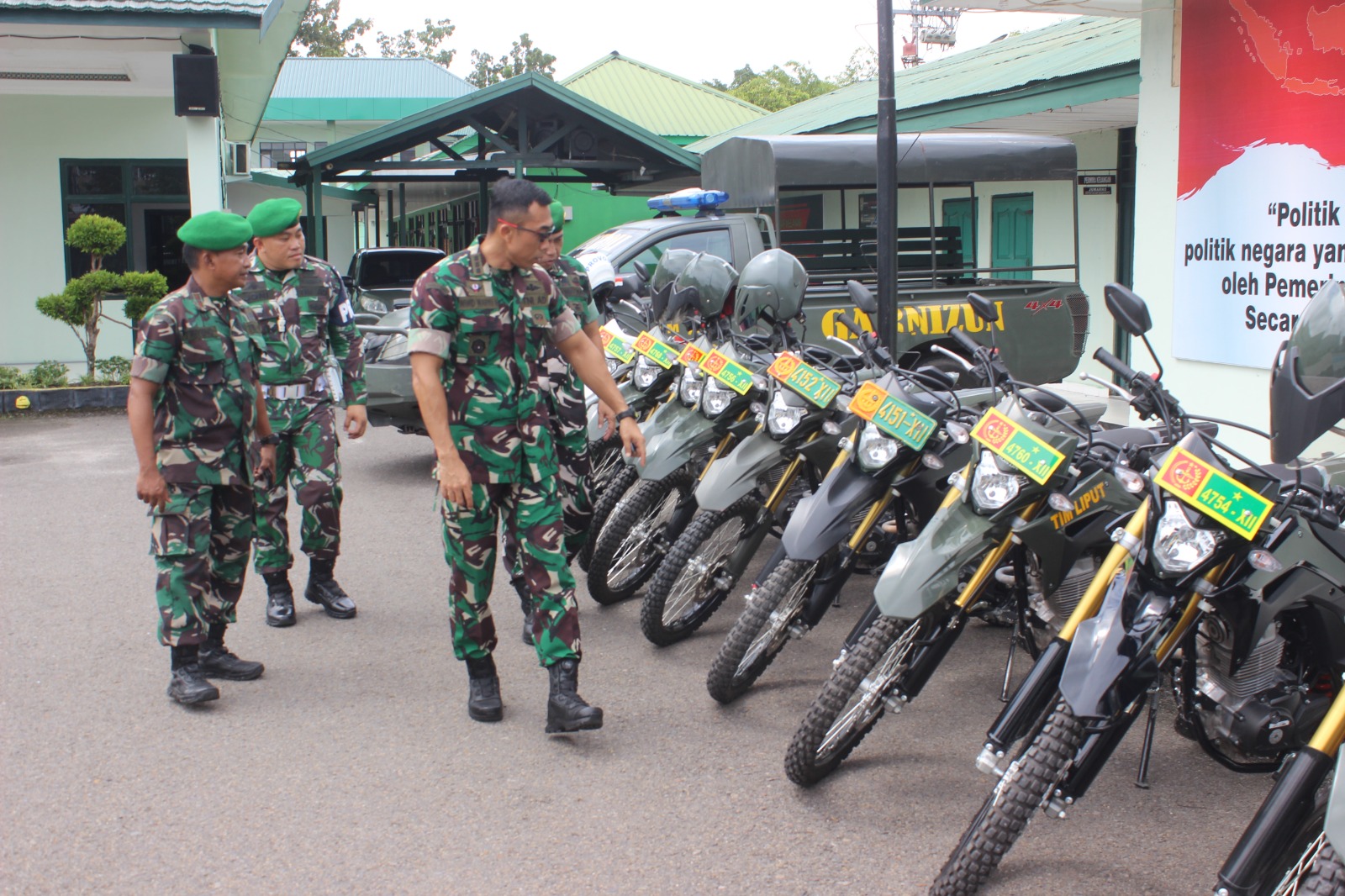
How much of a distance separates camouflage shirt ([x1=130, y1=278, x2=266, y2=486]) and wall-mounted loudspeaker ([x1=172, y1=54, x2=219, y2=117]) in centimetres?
886

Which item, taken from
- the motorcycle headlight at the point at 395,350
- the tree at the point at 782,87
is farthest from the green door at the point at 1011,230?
the tree at the point at 782,87

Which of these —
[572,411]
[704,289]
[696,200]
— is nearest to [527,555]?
[572,411]

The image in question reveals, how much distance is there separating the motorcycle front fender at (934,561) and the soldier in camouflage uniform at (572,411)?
5.19 ft

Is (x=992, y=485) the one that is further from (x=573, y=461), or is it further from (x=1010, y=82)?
(x=1010, y=82)

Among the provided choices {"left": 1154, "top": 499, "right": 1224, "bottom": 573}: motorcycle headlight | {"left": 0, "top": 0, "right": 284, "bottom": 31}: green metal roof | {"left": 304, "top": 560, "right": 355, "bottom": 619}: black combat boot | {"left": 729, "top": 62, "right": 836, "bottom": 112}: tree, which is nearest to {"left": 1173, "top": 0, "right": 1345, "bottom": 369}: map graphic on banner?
{"left": 1154, "top": 499, "right": 1224, "bottom": 573}: motorcycle headlight

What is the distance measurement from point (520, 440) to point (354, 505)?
13.0ft

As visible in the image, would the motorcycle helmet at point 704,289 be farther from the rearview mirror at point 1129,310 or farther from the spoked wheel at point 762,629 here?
the rearview mirror at point 1129,310

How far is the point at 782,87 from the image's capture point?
58.3 meters

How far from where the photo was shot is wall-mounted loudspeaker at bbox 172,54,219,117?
12258mm

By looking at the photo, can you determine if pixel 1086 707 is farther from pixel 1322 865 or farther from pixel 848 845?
pixel 848 845

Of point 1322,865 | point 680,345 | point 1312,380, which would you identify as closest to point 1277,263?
point 680,345

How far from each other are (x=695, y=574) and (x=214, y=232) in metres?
2.11

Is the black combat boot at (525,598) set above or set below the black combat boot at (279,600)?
above

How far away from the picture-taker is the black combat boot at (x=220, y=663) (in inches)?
185
